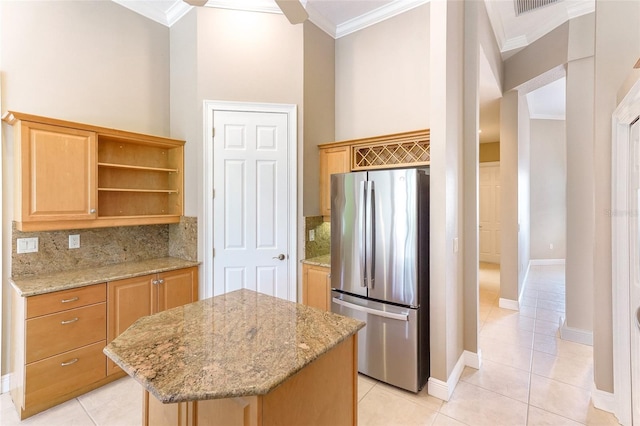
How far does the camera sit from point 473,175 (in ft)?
8.81

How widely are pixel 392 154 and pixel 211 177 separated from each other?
73.2 inches

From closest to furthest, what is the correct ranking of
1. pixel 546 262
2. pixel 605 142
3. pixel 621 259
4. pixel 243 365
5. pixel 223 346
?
1. pixel 243 365
2. pixel 223 346
3. pixel 621 259
4. pixel 605 142
5. pixel 546 262

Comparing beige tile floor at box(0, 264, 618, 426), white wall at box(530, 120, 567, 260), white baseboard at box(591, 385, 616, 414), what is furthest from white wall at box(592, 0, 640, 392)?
white wall at box(530, 120, 567, 260)

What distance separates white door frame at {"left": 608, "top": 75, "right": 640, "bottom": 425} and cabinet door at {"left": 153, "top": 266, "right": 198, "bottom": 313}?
11.1ft

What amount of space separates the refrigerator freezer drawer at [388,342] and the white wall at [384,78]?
191cm

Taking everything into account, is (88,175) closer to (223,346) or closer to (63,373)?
(63,373)

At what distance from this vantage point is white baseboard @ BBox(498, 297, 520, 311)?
412 cm

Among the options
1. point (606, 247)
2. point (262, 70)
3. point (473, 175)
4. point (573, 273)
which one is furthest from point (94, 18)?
point (573, 273)

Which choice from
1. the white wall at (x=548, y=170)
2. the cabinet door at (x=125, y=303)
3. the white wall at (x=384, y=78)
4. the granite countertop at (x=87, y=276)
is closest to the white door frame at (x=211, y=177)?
the granite countertop at (x=87, y=276)

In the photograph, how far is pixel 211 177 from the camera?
9.91ft

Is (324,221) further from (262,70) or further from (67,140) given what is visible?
(67,140)

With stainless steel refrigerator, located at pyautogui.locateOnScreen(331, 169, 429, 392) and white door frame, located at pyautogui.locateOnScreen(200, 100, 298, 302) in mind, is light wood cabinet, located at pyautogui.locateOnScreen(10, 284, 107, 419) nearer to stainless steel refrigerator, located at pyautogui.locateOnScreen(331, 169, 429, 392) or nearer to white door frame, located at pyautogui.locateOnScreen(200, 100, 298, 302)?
white door frame, located at pyautogui.locateOnScreen(200, 100, 298, 302)

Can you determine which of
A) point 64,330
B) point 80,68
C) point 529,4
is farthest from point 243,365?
point 529,4

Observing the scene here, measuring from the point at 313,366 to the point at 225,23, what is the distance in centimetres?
331
